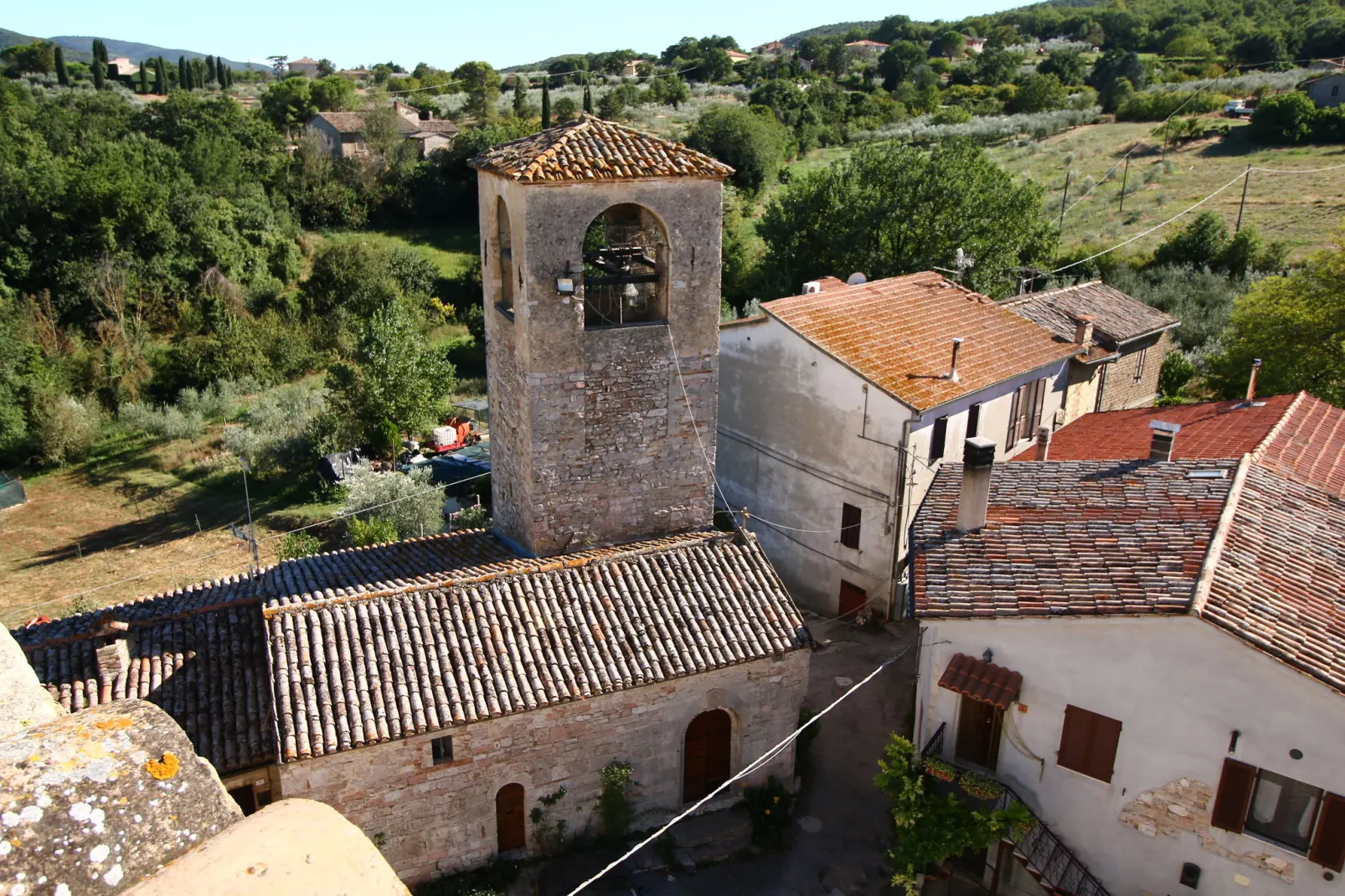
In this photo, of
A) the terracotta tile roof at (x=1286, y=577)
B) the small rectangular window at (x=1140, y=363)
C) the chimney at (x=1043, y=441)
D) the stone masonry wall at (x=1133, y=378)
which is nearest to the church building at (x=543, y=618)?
the terracotta tile roof at (x=1286, y=577)

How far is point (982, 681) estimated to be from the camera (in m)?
11.4

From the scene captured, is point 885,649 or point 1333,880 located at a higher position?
point 1333,880

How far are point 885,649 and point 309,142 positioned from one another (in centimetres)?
5014

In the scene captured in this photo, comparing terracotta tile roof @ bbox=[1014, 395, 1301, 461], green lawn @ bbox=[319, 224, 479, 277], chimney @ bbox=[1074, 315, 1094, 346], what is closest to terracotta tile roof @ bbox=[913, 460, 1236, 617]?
terracotta tile roof @ bbox=[1014, 395, 1301, 461]

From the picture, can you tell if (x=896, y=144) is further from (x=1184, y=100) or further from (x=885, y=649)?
(x=1184, y=100)

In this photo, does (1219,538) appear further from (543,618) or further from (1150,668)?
(543,618)

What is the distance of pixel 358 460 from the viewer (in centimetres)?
3047

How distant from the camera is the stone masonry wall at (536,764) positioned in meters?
11.8

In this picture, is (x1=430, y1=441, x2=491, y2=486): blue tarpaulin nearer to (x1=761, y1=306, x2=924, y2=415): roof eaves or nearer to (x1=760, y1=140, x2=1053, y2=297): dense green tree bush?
(x1=761, y1=306, x2=924, y2=415): roof eaves

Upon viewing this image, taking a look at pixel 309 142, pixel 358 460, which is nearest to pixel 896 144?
pixel 358 460

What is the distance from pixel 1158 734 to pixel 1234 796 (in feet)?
3.06

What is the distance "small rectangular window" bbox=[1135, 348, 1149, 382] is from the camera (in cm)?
2788

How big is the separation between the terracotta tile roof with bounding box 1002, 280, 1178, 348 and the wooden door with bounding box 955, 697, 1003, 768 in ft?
46.9

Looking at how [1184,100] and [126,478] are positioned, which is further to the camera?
[1184,100]
